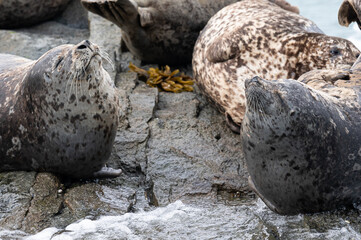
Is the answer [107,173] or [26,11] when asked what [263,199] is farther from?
[26,11]

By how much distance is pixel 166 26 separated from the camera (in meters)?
7.73

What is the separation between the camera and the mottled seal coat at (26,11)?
8.65 meters

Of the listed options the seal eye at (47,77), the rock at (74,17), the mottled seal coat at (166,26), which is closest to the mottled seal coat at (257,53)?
the mottled seal coat at (166,26)

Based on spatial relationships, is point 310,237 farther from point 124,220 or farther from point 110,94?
point 110,94

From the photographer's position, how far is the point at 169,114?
6.37 meters

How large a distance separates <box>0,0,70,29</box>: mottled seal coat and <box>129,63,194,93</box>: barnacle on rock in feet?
7.11

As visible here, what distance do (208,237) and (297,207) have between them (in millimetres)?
709

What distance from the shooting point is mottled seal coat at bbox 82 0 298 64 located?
7.60 metres

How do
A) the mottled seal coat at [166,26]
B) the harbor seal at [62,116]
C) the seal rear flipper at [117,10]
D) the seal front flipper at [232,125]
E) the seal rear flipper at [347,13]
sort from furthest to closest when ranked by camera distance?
1. the mottled seal coat at [166,26]
2. the seal rear flipper at [117,10]
3. the seal front flipper at [232,125]
4. the seal rear flipper at [347,13]
5. the harbor seal at [62,116]

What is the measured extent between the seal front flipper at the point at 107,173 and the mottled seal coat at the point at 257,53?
1.42m

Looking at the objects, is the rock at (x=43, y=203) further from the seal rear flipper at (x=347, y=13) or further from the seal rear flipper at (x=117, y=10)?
the seal rear flipper at (x=347, y=13)

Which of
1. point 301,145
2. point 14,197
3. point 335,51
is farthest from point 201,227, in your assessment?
point 335,51

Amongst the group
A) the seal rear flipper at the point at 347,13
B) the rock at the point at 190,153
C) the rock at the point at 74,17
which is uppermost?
the seal rear flipper at the point at 347,13

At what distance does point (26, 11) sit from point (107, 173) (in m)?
4.32
